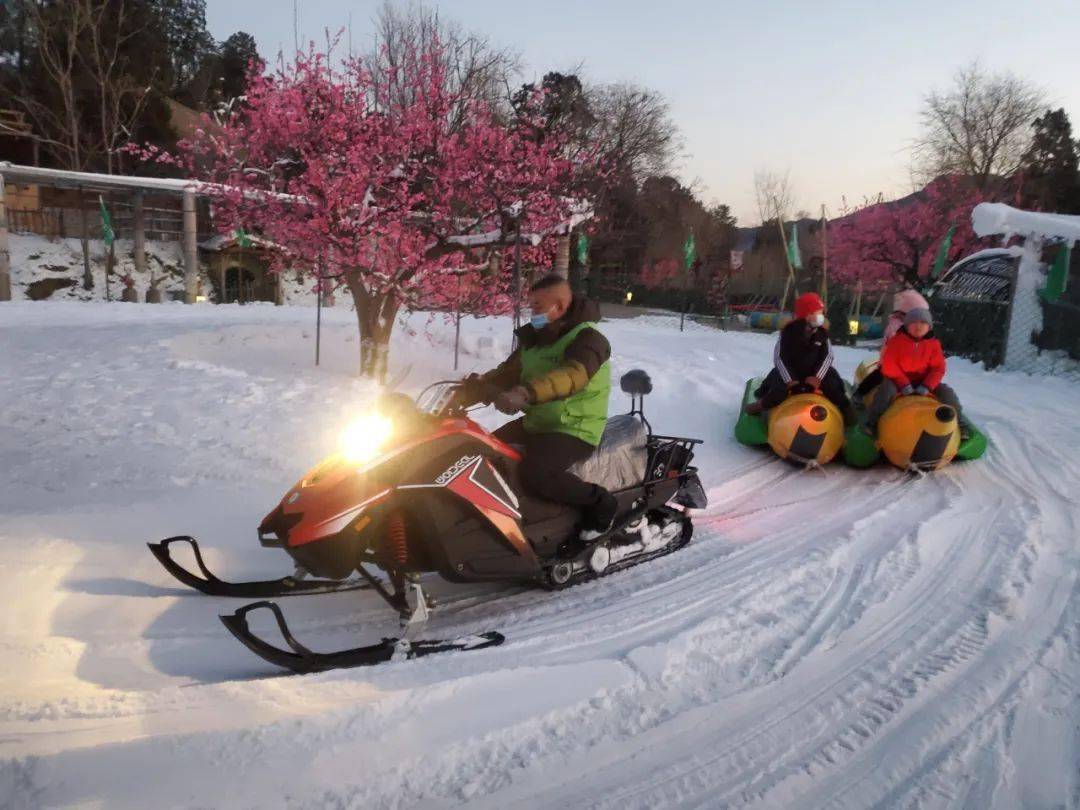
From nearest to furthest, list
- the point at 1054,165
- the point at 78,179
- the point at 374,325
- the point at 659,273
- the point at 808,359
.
A: the point at 808,359 → the point at 374,325 → the point at 78,179 → the point at 1054,165 → the point at 659,273

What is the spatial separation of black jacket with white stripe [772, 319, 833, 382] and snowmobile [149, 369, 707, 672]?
144 inches

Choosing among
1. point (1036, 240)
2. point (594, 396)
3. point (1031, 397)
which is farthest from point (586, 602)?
point (1036, 240)

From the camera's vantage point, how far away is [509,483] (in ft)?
12.2

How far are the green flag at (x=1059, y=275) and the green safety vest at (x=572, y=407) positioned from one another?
11.6 meters

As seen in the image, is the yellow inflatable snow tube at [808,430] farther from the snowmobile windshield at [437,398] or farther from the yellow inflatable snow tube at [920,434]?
the snowmobile windshield at [437,398]

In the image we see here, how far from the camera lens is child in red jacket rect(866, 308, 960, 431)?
681 centimetres

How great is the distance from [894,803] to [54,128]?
124ft

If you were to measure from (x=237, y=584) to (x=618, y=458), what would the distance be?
7.22ft

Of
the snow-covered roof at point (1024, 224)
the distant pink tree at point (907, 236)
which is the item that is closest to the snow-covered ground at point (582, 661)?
the snow-covered roof at point (1024, 224)

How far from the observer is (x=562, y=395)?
11.9 ft

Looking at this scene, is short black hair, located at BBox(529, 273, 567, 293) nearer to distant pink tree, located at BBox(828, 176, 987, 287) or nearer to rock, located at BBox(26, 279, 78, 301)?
distant pink tree, located at BBox(828, 176, 987, 287)

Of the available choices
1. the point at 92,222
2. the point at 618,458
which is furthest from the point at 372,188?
the point at 92,222

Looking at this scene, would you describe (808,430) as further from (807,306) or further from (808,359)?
(807,306)

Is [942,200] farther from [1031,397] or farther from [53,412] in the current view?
[53,412]
